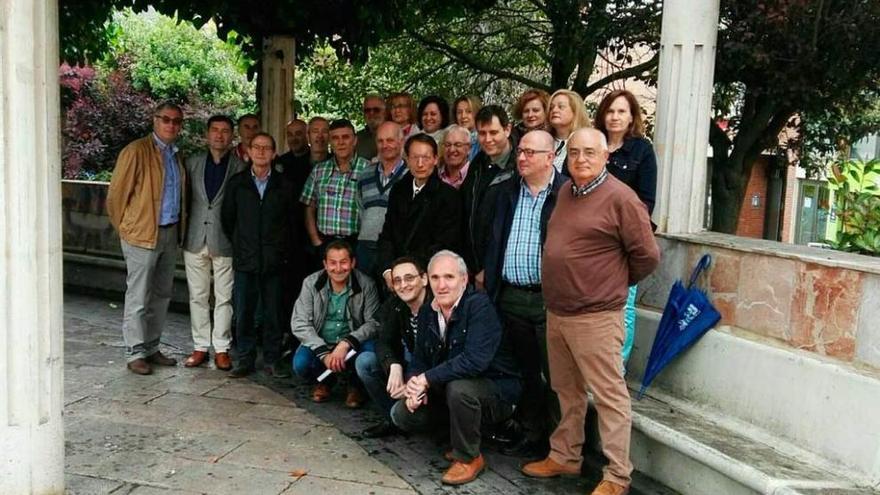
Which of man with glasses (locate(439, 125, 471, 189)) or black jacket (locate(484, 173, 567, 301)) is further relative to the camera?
man with glasses (locate(439, 125, 471, 189))

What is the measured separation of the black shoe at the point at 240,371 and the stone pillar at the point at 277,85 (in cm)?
251

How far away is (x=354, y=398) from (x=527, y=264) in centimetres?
171

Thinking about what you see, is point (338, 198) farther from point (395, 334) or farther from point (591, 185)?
point (591, 185)

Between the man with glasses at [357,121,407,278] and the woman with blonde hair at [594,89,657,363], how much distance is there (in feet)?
4.95

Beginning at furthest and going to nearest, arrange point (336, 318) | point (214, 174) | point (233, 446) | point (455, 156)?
point (214, 174) → point (336, 318) → point (455, 156) → point (233, 446)

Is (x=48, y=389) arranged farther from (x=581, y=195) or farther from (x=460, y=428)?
(x=581, y=195)

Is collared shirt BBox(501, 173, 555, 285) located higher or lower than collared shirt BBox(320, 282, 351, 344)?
higher

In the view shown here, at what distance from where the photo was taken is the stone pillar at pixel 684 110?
4836 millimetres

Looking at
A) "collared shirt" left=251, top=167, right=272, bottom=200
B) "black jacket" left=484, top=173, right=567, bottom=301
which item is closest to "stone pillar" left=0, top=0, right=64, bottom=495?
"black jacket" left=484, top=173, right=567, bottom=301

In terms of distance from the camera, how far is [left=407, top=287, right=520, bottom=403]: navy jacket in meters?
4.48

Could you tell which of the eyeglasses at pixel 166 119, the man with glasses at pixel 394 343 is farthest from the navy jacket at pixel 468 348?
the eyeglasses at pixel 166 119

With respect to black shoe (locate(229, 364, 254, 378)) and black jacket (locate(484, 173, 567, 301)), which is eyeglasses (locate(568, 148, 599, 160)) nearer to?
black jacket (locate(484, 173, 567, 301))

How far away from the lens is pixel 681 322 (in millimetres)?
4688

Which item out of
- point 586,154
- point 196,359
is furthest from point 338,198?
point 586,154
